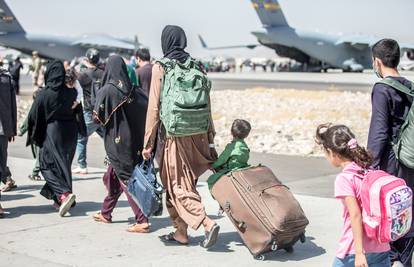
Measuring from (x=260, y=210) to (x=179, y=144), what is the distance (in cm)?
94

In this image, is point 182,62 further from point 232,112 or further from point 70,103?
point 232,112

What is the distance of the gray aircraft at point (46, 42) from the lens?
219 feet

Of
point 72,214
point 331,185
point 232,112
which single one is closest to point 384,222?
point 72,214

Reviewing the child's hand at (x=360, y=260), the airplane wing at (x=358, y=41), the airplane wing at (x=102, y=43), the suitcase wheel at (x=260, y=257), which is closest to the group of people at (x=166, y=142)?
the child's hand at (x=360, y=260)

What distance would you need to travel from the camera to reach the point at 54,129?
311 inches

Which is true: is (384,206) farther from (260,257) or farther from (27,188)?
(27,188)

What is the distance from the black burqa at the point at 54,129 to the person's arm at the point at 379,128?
13.3ft

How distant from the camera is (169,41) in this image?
6.35 m

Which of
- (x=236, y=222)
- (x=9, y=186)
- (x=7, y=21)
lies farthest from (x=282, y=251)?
(x=7, y=21)

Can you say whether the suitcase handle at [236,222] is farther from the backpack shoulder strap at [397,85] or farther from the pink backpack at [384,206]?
the pink backpack at [384,206]

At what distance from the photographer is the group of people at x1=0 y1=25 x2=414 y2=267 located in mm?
4188

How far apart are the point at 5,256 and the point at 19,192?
3.16 metres

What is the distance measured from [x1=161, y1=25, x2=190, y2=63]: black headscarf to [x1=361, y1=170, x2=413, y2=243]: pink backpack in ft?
8.98

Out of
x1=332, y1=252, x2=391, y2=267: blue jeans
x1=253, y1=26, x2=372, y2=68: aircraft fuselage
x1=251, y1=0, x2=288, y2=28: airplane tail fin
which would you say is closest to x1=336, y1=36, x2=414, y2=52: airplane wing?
x1=253, y1=26, x2=372, y2=68: aircraft fuselage
